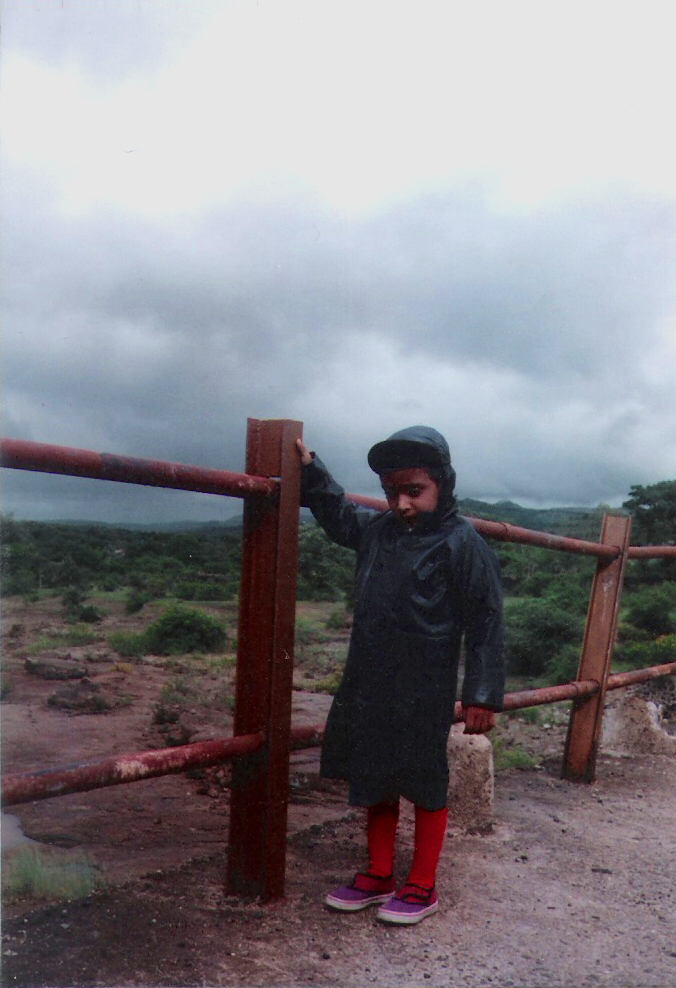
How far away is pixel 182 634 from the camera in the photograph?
37.7 feet

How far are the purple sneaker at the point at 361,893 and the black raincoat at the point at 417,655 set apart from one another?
226 mm

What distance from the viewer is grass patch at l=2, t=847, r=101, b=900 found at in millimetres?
2457

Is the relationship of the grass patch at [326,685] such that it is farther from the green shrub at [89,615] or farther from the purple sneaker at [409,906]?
the purple sneaker at [409,906]

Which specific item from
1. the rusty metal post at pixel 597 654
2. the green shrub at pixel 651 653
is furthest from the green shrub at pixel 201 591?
the rusty metal post at pixel 597 654

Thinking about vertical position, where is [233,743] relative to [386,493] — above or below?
below

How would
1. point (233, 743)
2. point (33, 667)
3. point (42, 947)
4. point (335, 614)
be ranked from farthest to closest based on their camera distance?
1. point (335, 614)
2. point (33, 667)
3. point (233, 743)
4. point (42, 947)

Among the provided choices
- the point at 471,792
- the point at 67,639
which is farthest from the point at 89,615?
the point at 471,792

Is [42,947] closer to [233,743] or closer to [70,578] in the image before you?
[233,743]

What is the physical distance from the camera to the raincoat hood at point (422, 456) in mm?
2484

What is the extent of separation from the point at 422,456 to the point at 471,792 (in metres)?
1.35

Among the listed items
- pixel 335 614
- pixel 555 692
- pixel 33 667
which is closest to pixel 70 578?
pixel 335 614

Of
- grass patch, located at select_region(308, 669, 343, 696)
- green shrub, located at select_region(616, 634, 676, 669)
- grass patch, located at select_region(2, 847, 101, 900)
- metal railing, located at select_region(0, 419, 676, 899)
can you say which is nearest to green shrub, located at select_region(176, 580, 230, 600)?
green shrub, located at select_region(616, 634, 676, 669)

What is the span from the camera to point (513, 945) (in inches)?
91.6

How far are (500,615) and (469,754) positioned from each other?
97 cm
